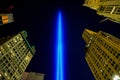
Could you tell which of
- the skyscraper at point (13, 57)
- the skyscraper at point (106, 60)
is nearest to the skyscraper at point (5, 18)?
the skyscraper at point (13, 57)

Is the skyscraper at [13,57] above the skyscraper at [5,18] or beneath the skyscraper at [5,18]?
beneath

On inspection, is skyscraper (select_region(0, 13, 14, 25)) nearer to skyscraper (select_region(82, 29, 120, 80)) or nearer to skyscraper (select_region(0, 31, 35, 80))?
skyscraper (select_region(0, 31, 35, 80))

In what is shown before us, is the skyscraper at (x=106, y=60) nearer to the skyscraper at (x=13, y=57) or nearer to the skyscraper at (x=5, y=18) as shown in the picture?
the skyscraper at (x=13, y=57)

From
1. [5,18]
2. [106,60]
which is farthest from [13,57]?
[106,60]

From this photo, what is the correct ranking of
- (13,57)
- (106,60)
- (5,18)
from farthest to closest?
(5,18) < (13,57) < (106,60)

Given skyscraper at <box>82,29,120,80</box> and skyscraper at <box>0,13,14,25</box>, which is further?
skyscraper at <box>0,13,14,25</box>

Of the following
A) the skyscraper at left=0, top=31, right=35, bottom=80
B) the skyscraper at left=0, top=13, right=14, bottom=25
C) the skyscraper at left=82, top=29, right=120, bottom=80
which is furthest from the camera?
the skyscraper at left=0, top=13, right=14, bottom=25

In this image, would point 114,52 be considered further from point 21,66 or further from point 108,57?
point 21,66

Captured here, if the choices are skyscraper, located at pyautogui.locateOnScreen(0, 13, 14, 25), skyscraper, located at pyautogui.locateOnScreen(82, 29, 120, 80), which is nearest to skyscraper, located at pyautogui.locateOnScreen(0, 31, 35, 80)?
skyscraper, located at pyautogui.locateOnScreen(0, 13, 14, 25)

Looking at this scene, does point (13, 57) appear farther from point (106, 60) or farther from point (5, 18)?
point (106, 60)
